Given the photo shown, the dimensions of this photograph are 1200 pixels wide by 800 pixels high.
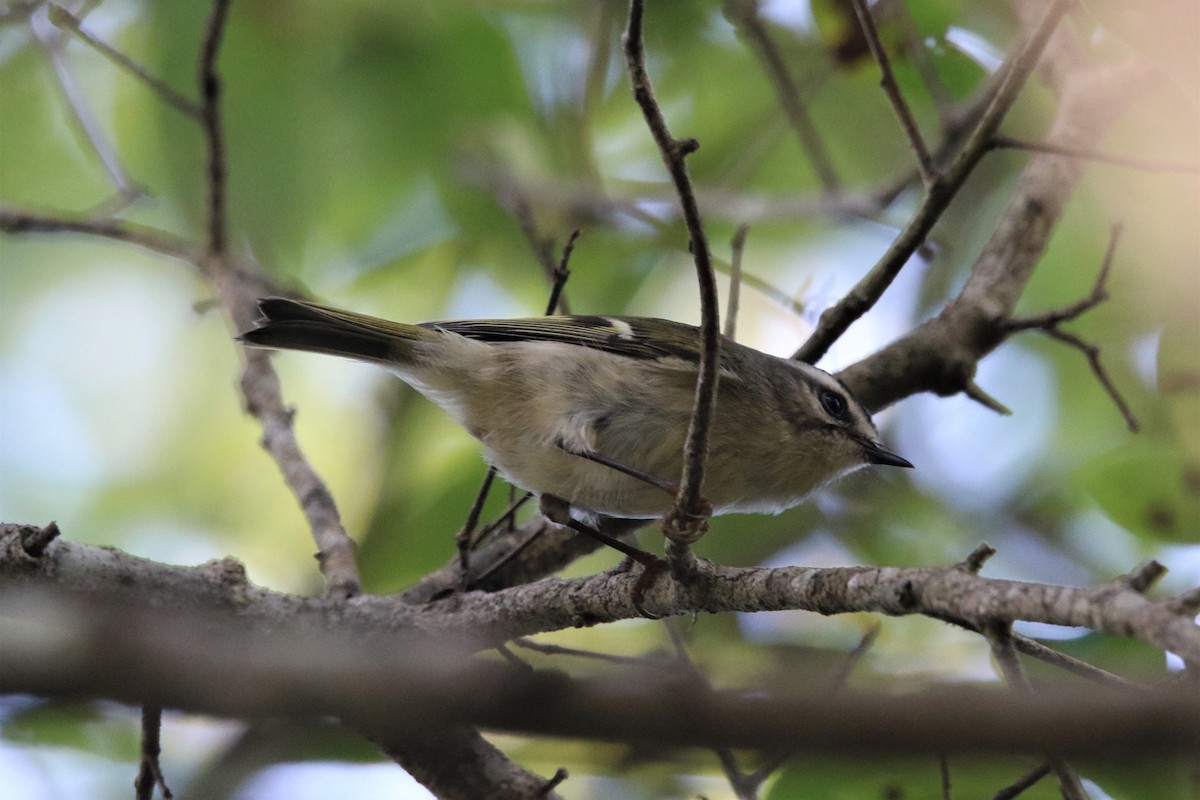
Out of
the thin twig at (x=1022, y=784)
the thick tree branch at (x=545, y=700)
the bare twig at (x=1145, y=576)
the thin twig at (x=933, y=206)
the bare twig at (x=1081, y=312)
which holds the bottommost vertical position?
the thick tree branch at (x=545, y=700)

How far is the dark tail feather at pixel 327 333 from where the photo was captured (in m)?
3.15

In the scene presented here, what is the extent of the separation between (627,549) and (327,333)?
1.17m

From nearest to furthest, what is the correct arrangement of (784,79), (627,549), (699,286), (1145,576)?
(1145,576) < (699,286) < (627,549) < (784,79)

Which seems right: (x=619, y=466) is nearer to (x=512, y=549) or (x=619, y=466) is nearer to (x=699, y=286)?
(x=512, y=549)

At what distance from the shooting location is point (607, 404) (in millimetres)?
3338

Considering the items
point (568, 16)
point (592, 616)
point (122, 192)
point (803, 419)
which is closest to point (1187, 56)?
point (803, 419)

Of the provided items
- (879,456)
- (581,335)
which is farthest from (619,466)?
(879,456)

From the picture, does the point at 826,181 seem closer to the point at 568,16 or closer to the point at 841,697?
the point at 568,16

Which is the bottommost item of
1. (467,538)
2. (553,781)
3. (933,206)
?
(553,781)

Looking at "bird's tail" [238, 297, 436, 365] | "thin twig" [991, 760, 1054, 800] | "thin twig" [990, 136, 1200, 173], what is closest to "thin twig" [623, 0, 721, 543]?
"thin twig" [991, 760, 1054, 800]

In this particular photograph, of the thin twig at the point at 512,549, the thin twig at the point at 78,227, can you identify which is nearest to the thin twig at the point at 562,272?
the thin twig at the point at 512,549

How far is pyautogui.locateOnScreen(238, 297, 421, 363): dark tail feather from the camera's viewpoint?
3.15m

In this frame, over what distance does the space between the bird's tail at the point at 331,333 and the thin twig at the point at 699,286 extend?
4.45ft

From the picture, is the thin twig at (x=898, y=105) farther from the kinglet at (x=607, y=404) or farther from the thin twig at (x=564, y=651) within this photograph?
the thin twig at (x=564, y=651)
